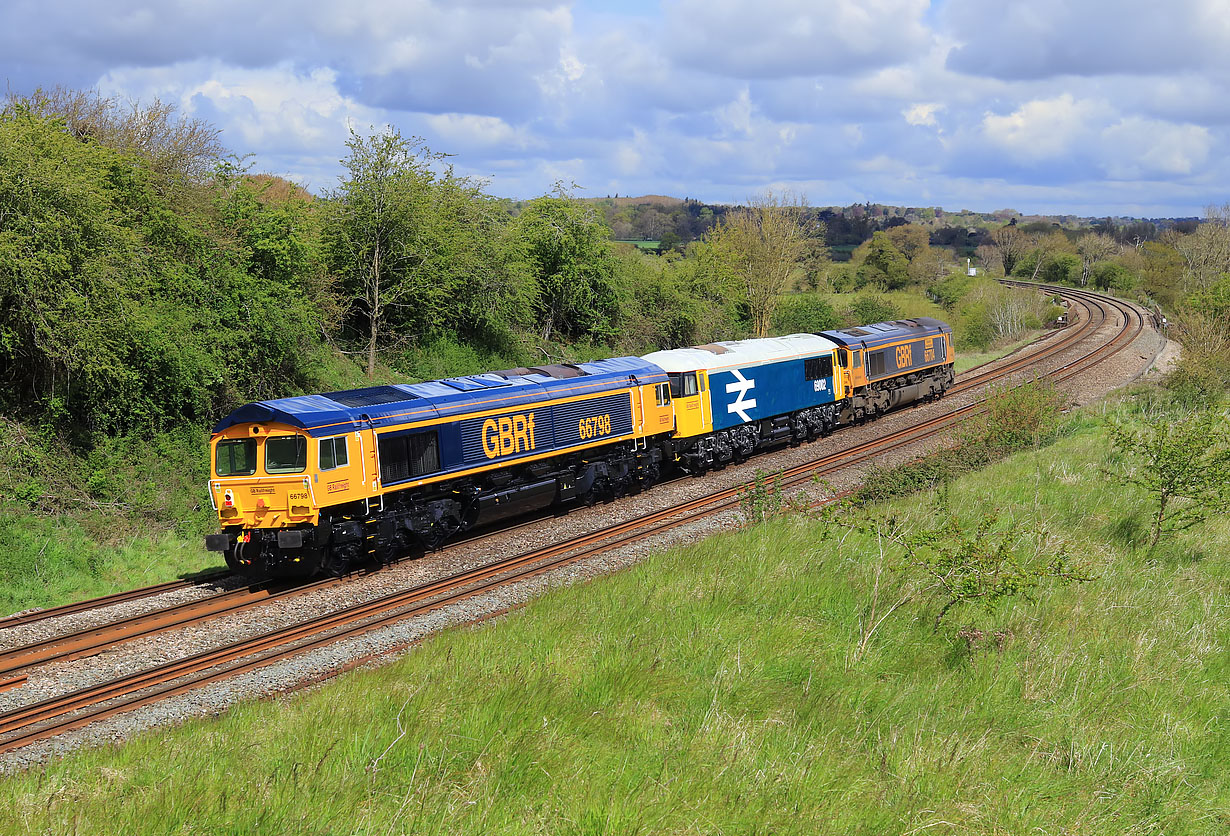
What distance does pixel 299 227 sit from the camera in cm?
2975

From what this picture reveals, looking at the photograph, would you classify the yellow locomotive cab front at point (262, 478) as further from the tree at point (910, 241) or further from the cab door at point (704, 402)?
the tree at point (910, 241)

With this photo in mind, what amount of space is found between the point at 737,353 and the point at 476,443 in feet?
37.5

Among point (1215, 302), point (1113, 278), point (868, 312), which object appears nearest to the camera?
point (1215, 302)

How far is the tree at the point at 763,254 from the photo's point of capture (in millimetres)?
54406

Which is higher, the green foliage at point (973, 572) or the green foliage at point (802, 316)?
the green foliage at point (802, 316)

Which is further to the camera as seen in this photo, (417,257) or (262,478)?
(417,257)

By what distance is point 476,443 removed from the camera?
20.2 metres

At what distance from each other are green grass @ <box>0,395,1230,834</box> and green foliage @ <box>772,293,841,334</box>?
139 feet

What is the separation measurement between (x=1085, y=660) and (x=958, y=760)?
358 centimetres

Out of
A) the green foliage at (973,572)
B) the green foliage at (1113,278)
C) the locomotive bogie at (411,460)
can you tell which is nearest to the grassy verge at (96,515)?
the locomotive bogie at (411,460)

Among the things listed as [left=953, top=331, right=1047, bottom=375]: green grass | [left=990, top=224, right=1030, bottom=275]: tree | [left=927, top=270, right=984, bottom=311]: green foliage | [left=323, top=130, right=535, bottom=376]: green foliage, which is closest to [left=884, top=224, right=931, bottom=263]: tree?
[left=990, top=224, right=1030, bottom=275]: tree

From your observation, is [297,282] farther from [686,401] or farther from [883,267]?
[883,267]

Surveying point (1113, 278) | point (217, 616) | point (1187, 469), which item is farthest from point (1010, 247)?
point (217, 616)

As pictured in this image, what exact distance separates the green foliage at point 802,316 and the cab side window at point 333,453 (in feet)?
135
